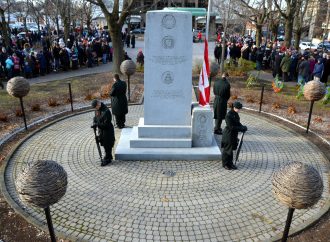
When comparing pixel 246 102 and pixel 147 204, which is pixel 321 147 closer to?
pixel 246 102

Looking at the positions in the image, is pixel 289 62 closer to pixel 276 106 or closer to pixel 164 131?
Answer: pixel 276 106

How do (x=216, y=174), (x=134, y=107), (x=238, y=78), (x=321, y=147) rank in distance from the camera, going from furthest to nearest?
1. (x=238, y=78)
2. (x=134, y=107)
3. (x=321, y=147)
4. (x=216, y=174)

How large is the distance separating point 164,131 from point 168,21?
9.33 ft

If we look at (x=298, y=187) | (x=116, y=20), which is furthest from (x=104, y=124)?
(x=116, y=20)

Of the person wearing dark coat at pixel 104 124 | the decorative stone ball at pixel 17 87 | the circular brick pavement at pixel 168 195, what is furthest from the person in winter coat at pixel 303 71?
the decorative stone ball at pixel 17 87

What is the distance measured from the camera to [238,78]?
1816 centimetres

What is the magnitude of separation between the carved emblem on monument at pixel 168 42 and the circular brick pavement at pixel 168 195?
2.96 meters

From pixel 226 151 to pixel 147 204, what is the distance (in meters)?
2.42

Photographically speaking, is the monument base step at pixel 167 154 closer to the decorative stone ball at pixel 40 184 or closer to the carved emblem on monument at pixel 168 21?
the carved emblem on monument at pixel 168 21

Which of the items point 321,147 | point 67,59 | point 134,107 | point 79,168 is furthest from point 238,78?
point 79,168

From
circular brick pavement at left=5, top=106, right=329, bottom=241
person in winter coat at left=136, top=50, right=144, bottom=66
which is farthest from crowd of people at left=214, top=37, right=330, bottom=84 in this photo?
circular brick pavement at left=5, top=106, right=329, bottom=241

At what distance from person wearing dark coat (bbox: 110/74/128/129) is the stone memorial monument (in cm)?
146

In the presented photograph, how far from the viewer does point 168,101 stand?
8703 millimetres

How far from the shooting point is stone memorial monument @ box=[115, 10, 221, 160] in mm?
8148
